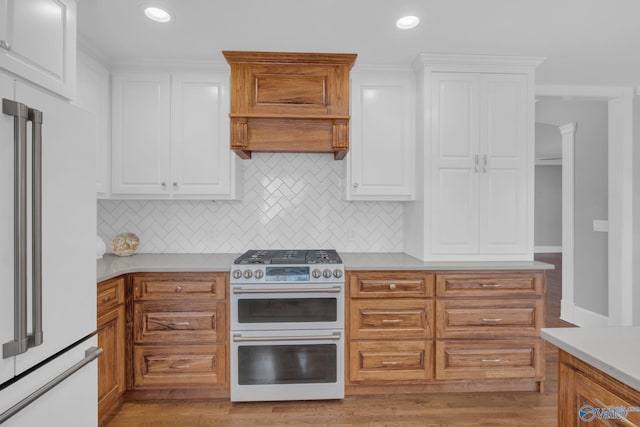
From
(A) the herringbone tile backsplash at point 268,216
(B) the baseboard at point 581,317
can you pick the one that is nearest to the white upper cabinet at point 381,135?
(A) the herringbone tile backsplash at point 268,216

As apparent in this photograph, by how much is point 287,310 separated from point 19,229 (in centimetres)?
158

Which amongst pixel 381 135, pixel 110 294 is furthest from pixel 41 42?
pixel 381 135

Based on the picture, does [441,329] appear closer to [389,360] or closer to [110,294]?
[389,360]

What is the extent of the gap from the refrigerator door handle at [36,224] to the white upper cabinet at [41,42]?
0.28m

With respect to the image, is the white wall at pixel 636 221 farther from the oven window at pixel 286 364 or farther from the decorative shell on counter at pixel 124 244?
the decorative shell on counter at pixel 124 244

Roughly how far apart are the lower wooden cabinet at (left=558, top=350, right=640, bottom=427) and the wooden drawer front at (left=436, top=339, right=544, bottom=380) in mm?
1377

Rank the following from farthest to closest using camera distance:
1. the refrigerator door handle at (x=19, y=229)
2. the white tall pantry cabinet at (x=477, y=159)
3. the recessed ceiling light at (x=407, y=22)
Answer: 1. the white tall pantry cabinet at (x=477, y=159)
2. the recessed ceiling light at (x=407, y=22)
3. the refrigerator door handle at (x=19, y=229)

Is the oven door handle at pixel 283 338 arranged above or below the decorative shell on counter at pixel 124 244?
below

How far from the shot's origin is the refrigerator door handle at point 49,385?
1.08 m

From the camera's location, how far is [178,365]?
2.37 m

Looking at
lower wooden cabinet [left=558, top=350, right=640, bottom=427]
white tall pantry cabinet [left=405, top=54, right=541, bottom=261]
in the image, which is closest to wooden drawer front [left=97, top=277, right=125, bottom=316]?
white tall pantry cabinet [left=405, top=54, right=541, bottom=261]

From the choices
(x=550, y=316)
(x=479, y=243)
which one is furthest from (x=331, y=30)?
(x=550, y=316)

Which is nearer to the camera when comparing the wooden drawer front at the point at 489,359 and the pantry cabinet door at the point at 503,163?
the wooden drawer front at the point at 489,359

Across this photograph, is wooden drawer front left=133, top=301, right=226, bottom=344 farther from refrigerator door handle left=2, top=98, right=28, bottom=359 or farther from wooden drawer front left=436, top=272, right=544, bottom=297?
wooden drawer front left=436, top=272, right=544, bottom=297
